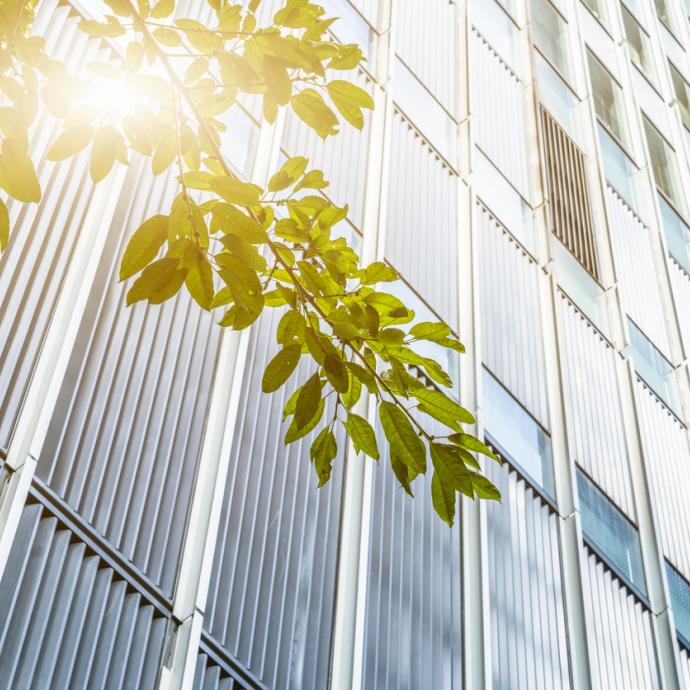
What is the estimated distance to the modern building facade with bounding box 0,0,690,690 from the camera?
482 centimetres

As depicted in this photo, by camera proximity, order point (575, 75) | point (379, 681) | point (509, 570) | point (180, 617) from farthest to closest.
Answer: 1. point (575, 75)
2. point (509, 570)
3. point (379, 681)
4. point (180, 617)

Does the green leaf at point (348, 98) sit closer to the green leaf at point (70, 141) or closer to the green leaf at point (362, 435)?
the green leaf at point (70, 141)

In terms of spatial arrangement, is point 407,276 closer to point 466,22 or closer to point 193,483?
point 193,483

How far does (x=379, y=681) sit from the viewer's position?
19.5 ft

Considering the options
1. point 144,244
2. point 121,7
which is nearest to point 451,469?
point 144,244

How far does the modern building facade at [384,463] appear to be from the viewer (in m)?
4.82

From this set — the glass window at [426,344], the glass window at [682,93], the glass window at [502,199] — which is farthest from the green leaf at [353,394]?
the glass window at [682,93]

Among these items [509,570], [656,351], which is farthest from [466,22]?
[509,570]

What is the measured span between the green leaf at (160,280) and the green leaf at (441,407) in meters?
0.54

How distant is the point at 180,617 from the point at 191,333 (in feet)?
5.71

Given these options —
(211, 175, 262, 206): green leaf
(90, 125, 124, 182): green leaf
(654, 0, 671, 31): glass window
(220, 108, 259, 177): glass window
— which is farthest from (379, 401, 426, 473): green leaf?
(654, 0, 671, 31): glass window

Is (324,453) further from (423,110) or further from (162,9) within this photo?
(423,110)

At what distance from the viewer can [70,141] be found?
2.21m

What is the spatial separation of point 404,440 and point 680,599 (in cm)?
860
